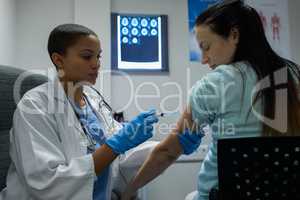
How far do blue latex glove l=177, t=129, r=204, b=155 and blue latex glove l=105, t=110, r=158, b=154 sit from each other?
14cm

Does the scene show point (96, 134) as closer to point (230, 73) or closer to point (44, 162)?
point (44, 162)

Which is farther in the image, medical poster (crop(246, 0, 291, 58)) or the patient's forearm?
medical poster (crop(246, 0, 291, 58))

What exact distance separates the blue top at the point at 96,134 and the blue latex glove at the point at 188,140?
0.34 meters

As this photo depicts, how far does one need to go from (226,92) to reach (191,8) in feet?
6.65

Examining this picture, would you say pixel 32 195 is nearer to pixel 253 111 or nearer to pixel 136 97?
pixel 253 111

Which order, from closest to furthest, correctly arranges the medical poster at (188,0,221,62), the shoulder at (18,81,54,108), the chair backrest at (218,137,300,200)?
the chair backrest at (218,137,300,200)
the shoulder at (18,81,54,108)
the medical poster at (188,0,221,62)

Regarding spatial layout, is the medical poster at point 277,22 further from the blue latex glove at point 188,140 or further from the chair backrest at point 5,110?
the chair backrest at point 5,110

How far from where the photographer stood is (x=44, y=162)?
1.05 metres

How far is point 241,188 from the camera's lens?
32.4 inches

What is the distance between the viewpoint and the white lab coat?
106 centimetres

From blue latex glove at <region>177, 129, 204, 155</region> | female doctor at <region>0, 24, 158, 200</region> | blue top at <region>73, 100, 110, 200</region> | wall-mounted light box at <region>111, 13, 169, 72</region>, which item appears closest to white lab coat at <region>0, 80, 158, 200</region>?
female doctor at <region>0, 24, 158, 200</region>

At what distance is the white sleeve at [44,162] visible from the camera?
1060mm

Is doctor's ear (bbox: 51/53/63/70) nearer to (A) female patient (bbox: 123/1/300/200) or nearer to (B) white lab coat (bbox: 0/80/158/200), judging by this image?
(B) white lab coat (bbox: 0/80/158/200)

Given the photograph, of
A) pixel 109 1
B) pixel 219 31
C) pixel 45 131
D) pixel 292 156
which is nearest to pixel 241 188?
pixel 292 156
